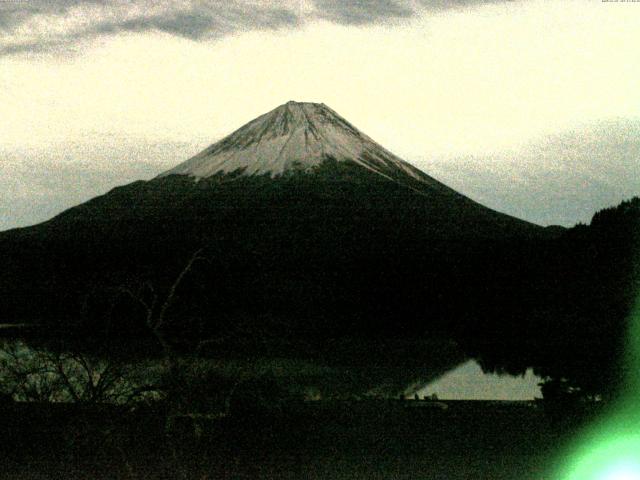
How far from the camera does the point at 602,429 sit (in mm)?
19312

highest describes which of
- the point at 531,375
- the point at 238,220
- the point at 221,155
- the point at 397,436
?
the point at 221,155

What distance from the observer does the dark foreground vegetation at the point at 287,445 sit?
14875mm

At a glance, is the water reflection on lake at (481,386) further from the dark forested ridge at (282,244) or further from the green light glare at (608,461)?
the green light glare at (608,461)

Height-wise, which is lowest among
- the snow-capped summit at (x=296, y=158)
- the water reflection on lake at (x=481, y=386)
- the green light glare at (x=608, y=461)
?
the water reflection on lake at (x=481, y=386)

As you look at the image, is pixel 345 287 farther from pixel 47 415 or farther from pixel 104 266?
→ pixel 47 415

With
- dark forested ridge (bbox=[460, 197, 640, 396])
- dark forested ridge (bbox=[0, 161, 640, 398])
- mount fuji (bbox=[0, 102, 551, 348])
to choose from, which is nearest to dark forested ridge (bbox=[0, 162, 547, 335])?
mount fuji (bbox=[0, 102, 551, 348])

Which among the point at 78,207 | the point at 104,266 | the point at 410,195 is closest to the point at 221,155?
the point at 78,207

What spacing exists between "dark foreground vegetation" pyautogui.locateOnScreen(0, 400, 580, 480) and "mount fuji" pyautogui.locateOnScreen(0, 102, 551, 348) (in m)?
48.3

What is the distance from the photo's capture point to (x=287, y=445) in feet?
54.6

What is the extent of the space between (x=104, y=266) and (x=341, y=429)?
113 meters

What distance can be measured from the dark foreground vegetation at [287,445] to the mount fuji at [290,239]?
48.3 metres

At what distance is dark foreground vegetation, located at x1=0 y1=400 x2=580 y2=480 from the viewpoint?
14875mm

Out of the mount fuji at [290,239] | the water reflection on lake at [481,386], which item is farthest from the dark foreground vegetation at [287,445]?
the mount fuji at [290,239]

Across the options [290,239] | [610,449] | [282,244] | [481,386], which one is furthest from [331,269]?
[610,449]
